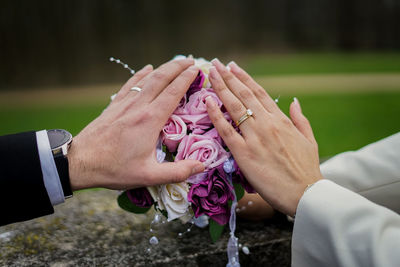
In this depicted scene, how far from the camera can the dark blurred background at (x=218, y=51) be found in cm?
851

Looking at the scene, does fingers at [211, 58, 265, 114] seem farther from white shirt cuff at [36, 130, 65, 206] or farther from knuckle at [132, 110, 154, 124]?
white shirt cuff at [36, 130, 65, 206]

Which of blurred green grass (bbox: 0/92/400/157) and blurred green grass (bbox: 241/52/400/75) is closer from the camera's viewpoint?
blurred green grass (bbox: 0/92/400/157)

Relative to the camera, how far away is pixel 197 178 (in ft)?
4.98

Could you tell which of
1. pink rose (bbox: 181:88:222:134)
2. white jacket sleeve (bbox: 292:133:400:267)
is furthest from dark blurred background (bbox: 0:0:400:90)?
white jacket sleeve (bbox: 292:133:400:267)

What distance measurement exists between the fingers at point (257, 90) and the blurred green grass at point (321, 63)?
11.7 metres

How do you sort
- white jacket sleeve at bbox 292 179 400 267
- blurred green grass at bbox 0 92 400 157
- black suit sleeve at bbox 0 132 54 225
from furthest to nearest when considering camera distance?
1. blurred green grass at bbox 0 92 400 157
2. black suit sleeve at bbox 0 132 54 225
3. white jacket sleeve at bbox 292 179 400 267

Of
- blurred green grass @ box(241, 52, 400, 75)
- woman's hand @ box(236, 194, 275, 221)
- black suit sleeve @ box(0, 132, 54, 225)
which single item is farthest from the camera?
blurred green grass @ box(241, 52, 400, 75)

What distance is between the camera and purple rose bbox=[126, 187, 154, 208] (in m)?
1.53

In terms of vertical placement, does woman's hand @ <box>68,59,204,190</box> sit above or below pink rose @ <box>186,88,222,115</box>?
below

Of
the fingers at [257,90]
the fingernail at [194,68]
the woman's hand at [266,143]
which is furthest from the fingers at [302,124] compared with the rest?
the fingernail at [194,68]

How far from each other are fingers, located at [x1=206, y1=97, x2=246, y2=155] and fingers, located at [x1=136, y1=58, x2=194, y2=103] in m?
0.18

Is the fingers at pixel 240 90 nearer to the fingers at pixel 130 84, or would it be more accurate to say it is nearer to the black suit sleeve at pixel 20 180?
the fingers at pixel 130 84

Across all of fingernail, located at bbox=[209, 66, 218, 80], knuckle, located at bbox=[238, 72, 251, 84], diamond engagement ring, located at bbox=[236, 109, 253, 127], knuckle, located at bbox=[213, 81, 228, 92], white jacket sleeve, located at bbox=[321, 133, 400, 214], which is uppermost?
fingernail, located at bbox=[209, 66, 218, 80]

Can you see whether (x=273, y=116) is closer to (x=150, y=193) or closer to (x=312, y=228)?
(x=312, y=228)
